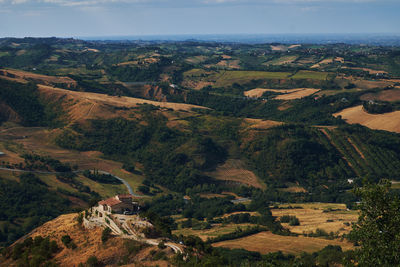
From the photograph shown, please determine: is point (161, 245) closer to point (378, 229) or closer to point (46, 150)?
point (378, 229)

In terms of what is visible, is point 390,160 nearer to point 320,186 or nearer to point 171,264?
point 320,186

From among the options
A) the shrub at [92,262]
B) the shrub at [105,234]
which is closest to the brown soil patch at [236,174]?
the shrub at [105,234]

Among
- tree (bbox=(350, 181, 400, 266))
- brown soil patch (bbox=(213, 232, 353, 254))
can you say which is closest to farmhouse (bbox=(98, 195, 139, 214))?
brown soil patch (bbox=(213, 232, 353, 254))

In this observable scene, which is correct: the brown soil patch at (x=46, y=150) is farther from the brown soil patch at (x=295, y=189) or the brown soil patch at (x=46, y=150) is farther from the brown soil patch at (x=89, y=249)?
the brown soil patch at (x=89, y=249)

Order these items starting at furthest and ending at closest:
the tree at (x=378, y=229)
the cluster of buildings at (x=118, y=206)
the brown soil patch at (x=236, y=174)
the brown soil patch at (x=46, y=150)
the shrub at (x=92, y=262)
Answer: the brown soil patch at (x=46, y=150)
the brown soil patch at (x=236, y=174)
the cluster of buildings at (x=118, y=206)
the shrub at (x=92, y=262)
the tree at (x=378, y=229)

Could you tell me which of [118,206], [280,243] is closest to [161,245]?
[118,206]

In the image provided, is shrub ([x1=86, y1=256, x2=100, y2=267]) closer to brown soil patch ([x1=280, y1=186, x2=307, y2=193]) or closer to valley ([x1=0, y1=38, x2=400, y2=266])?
valley ([x1=0, y1=38, x2=400, y2=266])

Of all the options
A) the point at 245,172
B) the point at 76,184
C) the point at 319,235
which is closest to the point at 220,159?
the point at 245,172
